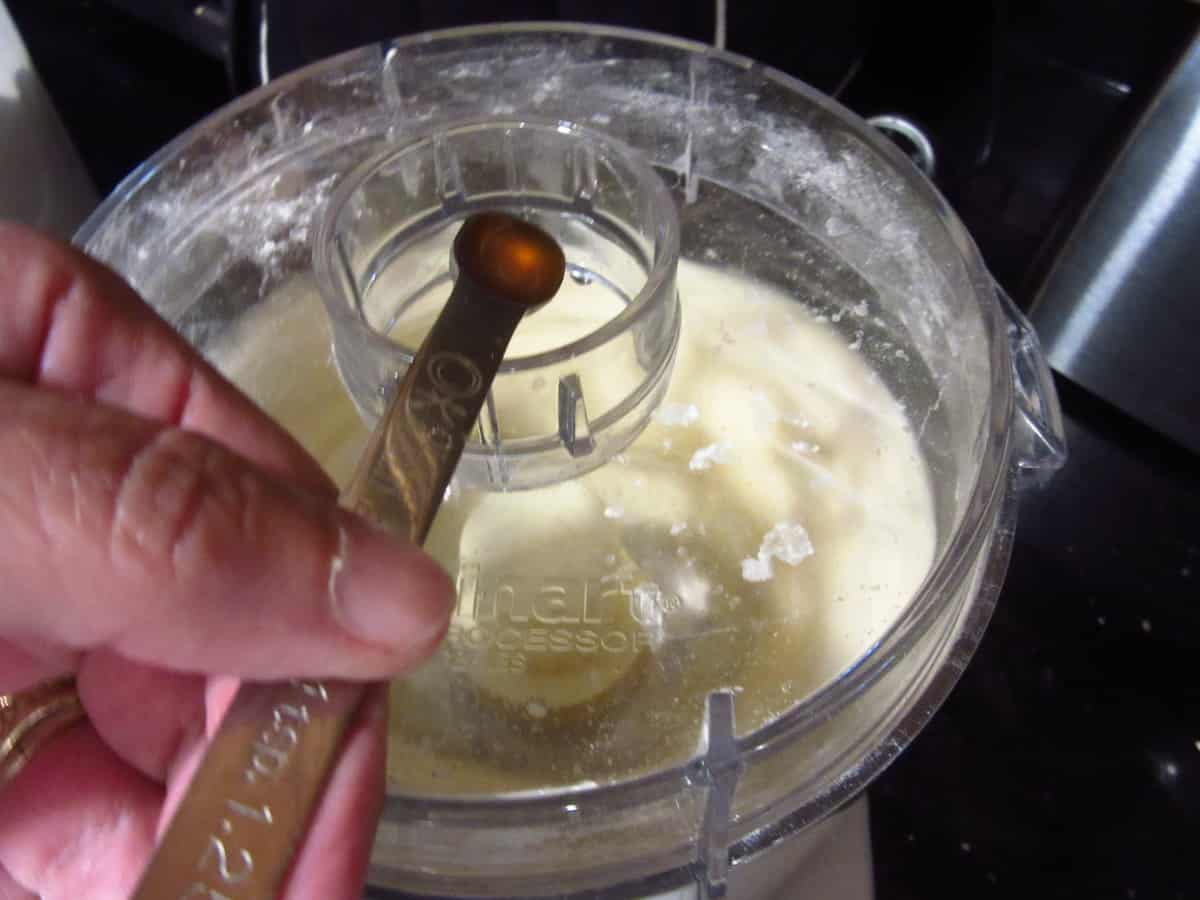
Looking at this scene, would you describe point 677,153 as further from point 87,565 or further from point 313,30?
point 87,565

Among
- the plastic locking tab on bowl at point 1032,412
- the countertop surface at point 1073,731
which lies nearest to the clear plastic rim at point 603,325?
the plastic locking tab on bowl at point 1032,412

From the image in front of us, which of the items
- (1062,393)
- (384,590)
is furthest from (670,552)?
(1062,393)

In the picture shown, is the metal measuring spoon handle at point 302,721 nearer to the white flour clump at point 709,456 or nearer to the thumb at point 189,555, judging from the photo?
the thumb at point 189,555

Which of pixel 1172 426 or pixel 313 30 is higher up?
pixel 313 30

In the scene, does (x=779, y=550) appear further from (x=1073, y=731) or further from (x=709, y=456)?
(x=1073, y=731)

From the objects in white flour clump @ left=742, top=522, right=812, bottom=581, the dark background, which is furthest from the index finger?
the dark background

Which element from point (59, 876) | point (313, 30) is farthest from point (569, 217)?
point (59, 876)

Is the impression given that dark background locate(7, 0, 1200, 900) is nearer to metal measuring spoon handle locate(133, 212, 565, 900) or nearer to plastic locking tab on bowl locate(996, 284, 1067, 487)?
plastic locking tab on bowl locate(996, 284, 1067, 487)

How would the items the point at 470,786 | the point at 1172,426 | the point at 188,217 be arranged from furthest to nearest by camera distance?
1. the point at 1172,426
2. the point at 188,217
3. the point at 470,786
